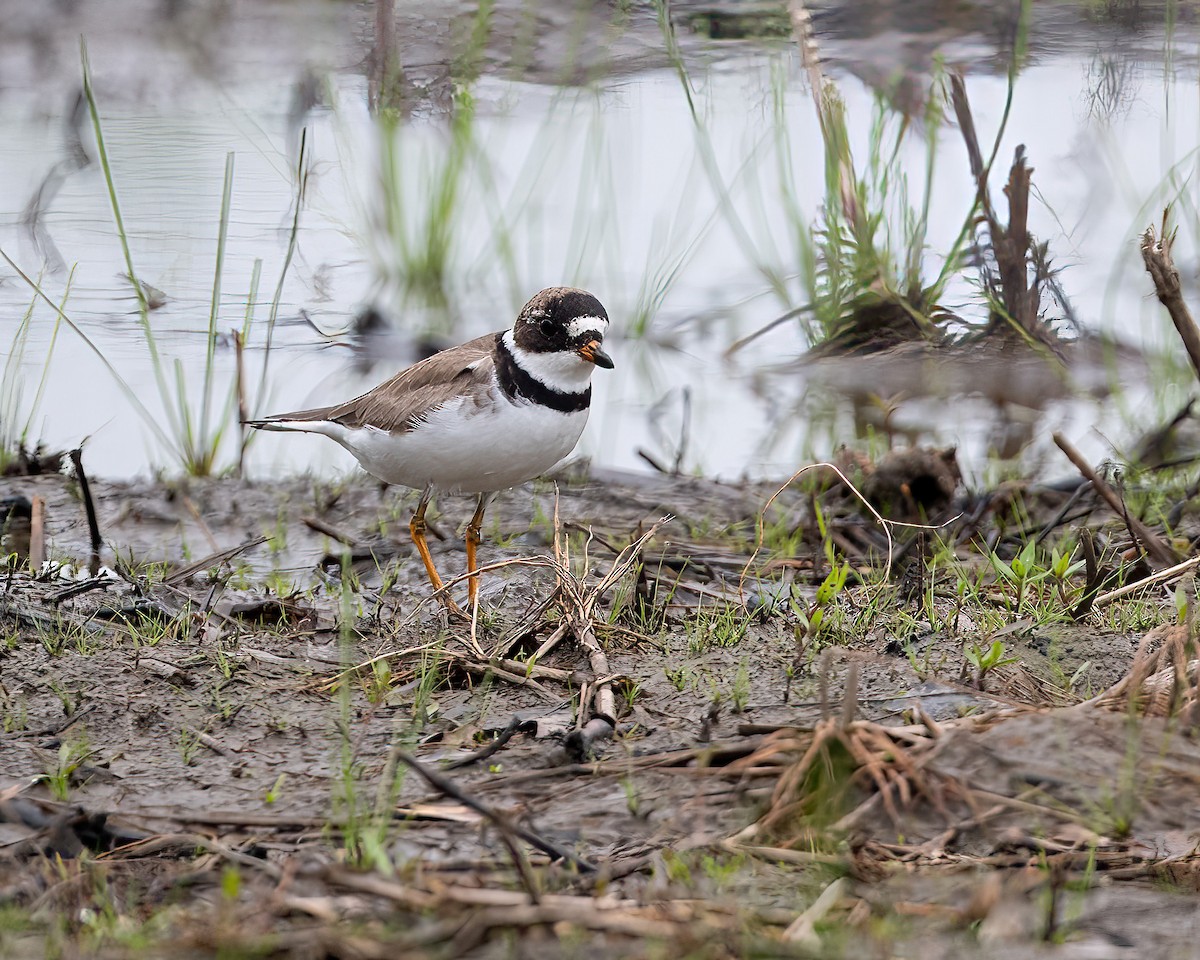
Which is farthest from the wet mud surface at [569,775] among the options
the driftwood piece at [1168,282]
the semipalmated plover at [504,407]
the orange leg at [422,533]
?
the driftwood piece at [1168,282]

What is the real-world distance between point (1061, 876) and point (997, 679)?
3.97ft

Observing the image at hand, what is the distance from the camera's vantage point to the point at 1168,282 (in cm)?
406

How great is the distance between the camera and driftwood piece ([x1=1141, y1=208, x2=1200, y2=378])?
4.03m

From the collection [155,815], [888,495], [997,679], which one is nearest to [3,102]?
[888,495]

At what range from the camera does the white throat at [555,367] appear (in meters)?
4.33

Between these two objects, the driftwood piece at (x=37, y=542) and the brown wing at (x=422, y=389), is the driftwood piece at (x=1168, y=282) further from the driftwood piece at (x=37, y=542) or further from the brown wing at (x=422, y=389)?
the driftwood piece at (x=37, y=542)

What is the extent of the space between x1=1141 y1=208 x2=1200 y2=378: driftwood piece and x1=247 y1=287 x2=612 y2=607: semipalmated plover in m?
1.76

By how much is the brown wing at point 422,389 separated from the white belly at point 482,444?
0.06 m

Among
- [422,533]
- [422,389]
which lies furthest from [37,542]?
[422,389]

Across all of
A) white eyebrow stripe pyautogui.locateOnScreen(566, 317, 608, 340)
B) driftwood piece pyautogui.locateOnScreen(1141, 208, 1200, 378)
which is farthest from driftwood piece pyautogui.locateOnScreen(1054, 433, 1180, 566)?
white eyebrow stripe pyautogui.locateOnScreen(566, 317, 608, 340)

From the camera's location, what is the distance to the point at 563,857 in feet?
8.12

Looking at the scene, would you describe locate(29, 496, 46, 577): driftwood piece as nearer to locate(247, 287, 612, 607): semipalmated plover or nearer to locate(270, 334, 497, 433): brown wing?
locate(270, 334, 497, 433): brown wing

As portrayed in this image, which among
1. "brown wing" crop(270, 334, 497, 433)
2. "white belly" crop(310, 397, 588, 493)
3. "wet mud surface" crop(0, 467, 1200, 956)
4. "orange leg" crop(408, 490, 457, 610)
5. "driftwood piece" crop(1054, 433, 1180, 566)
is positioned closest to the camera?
"wet mud surface" crop(0, 467, 1200, 956)

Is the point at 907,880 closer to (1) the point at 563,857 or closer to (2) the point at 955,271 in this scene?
(1) the point at 563,857
